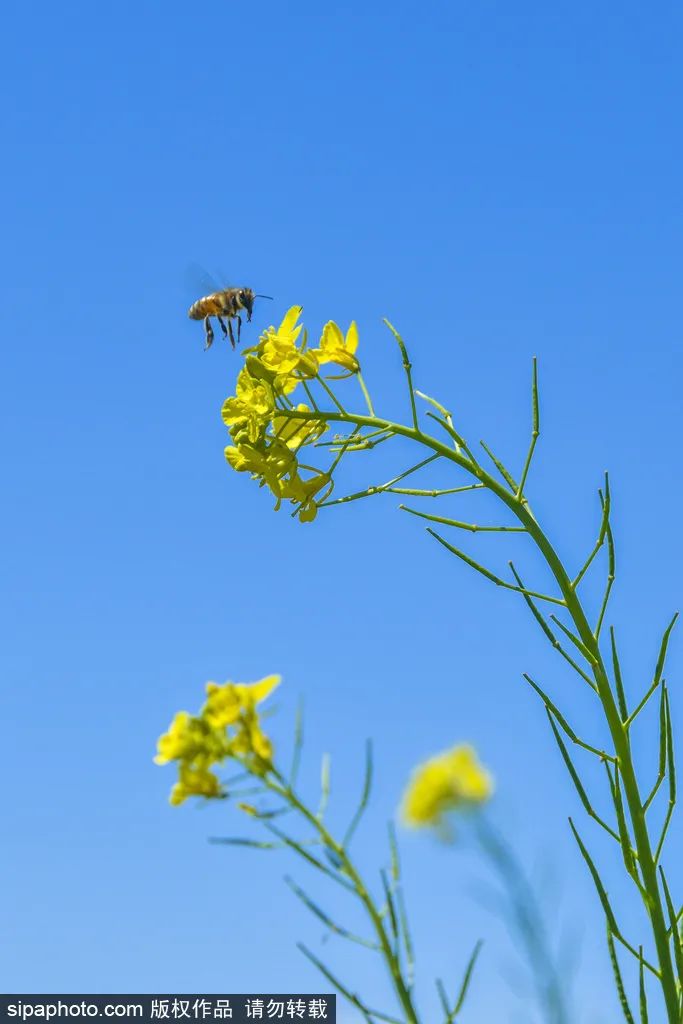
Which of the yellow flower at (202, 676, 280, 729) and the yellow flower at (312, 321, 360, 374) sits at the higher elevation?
the yellow flower at (312, 321, 360, 374)

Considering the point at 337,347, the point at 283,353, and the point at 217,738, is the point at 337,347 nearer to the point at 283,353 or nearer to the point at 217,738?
the point at 283,353

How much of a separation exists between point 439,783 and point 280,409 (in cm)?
347

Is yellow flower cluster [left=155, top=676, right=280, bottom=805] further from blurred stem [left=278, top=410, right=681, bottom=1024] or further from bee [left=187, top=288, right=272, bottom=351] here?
bee [left=187, top=288, right=272, bottom=351]

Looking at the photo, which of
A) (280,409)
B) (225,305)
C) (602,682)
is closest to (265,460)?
(280,409)

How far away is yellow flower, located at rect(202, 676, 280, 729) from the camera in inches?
73.6

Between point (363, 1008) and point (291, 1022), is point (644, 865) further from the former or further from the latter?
point (291, 1022)

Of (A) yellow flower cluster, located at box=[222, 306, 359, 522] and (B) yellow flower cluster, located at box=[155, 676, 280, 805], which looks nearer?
(B) yellow flower cluster, located at box=[155, 676, 280, 805]

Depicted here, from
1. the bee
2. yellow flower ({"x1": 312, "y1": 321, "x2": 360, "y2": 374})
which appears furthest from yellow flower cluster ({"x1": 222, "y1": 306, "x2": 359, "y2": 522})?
the bee

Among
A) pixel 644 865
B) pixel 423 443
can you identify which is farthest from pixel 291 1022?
pixel 423 443

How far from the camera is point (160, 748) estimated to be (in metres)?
1.94

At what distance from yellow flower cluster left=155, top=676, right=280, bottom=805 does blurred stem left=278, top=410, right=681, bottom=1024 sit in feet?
3.38

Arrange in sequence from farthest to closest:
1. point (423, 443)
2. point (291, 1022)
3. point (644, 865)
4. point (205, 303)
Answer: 1. point (205, 303)
2. point (291, 1022)
3. point (423, 443)
4. point (644, 865)

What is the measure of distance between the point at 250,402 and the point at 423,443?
1.45 ft

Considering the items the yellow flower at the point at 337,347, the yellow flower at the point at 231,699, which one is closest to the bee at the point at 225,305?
the yellow flower at the point at 337,347
